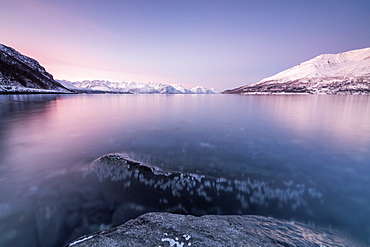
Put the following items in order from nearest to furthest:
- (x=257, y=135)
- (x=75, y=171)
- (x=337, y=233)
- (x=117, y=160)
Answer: (x=337, y=233)
(x=75, y=171)
(x=117, y=160)
(x=257, y=135)

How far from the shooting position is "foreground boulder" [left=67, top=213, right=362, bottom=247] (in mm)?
2859

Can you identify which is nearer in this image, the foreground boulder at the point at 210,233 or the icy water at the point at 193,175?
the foreground boulder at the point at 210,233

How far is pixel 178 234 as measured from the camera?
304 centimetres

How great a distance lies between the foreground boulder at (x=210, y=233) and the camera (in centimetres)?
286

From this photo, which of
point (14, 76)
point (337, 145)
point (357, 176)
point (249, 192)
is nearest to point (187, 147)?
point (249, 192)

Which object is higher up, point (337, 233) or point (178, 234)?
point (178, 234)

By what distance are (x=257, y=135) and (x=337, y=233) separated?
26.8ft

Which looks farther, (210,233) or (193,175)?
(193,175)

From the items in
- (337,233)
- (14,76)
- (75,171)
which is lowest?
(337,233)

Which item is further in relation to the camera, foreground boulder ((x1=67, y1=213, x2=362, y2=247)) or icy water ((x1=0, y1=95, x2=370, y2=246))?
icy water ((x1=0, y1=95, x2=370, y2=246))

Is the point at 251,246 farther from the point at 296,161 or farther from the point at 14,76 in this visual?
the point at 14,76

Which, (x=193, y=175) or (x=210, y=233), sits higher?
(x=210, y=233)

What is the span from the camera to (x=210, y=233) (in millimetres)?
3135

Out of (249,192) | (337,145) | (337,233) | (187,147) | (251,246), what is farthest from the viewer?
(337,145)
